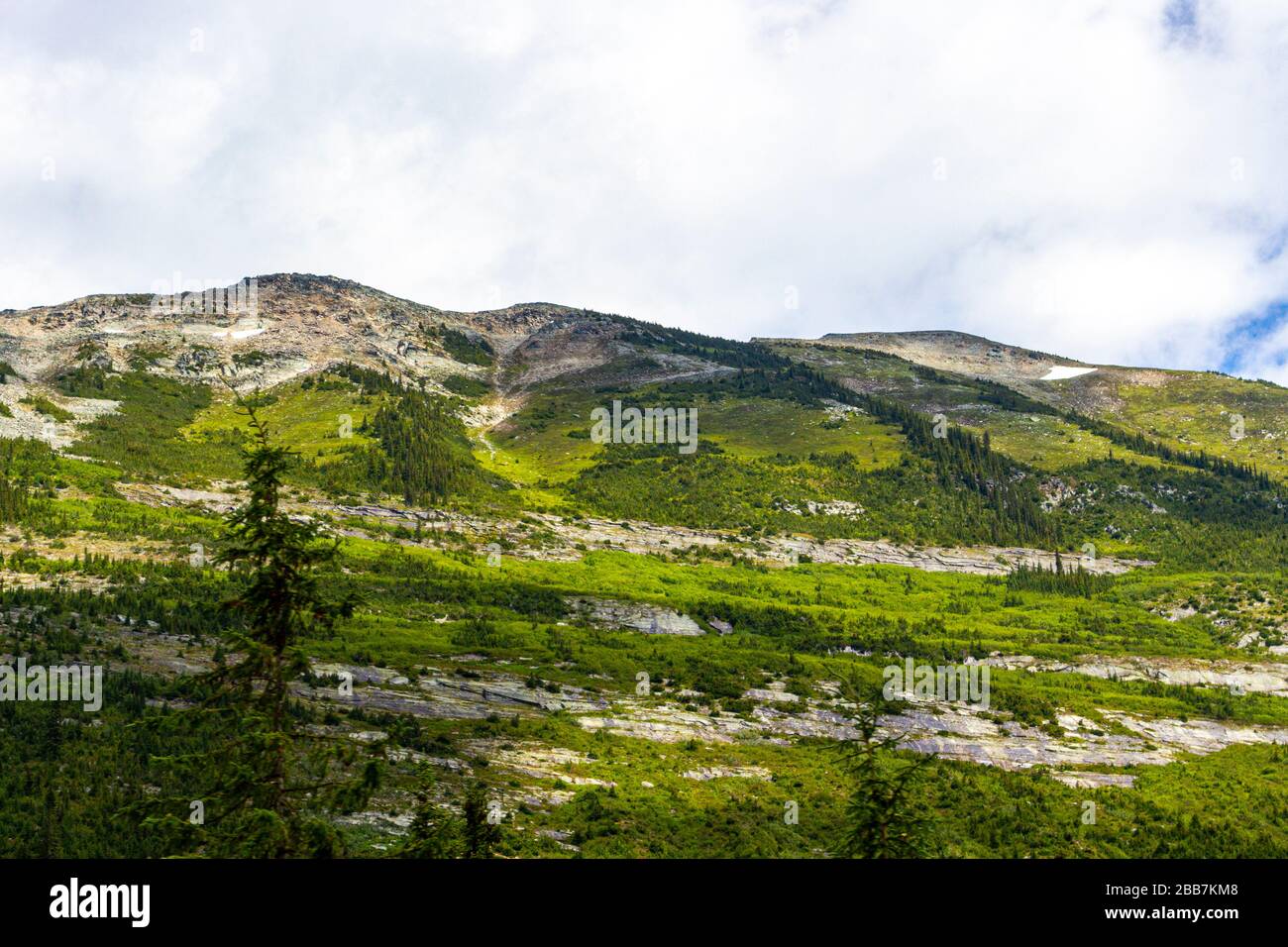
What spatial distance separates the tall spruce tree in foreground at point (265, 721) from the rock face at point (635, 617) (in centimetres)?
5727

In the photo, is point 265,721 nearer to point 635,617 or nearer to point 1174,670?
point 635,617

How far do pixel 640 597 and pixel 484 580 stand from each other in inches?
609

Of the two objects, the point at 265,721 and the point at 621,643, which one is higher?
the point at 265,721

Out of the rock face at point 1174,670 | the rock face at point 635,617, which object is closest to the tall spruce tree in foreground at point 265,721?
the rock face at point 635,617

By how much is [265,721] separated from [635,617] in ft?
198

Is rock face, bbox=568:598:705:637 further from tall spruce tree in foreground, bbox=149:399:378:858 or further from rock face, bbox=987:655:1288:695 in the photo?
tall spruce tree in foreground, bbox=149:399:378:858

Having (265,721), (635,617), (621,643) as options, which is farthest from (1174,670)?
(265,721)

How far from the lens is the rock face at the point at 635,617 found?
7212 cm

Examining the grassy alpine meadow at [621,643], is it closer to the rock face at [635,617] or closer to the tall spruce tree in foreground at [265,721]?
the tall spruce tree in foreground at [265,721]

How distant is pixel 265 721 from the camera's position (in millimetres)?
14164

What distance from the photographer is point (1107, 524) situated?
133 metres
